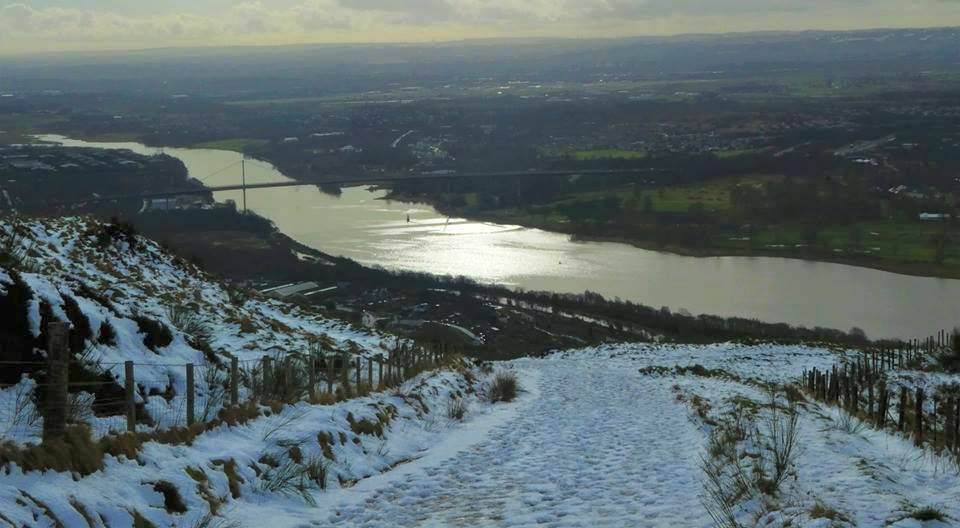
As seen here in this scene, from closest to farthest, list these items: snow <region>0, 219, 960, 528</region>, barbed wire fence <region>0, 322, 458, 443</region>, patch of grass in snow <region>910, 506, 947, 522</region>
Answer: patch of grass in snow <region>910, 506, 947, 522</region>
snow <region>0, 219, 960, 528</region>
barbed wire fence <region>0, 322, 458, 443</region>

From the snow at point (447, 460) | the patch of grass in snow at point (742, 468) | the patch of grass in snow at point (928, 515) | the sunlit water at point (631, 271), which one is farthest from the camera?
the sunlit water at point (631, 271)

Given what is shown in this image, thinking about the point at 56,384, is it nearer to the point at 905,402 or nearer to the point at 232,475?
the point at 232,475

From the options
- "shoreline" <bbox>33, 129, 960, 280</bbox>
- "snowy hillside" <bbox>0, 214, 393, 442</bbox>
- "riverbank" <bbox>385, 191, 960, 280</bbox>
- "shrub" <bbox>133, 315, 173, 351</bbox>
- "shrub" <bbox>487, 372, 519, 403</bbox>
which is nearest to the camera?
"snowy hillside" <bbox>0, 214, 393, 442</bbox>

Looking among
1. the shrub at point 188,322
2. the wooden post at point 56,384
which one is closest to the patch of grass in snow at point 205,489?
the wooden post at point 56,384

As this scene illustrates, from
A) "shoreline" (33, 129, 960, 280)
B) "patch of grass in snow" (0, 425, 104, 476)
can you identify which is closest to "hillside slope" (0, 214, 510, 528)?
"patch of grass in snow" (0, 425, 104, 476)

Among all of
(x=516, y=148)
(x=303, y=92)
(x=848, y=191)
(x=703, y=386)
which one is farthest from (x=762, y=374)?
(x=303, y=92)

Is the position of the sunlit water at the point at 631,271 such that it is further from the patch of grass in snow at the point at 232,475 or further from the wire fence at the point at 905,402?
the patch of grass in snow at the point at 232,475

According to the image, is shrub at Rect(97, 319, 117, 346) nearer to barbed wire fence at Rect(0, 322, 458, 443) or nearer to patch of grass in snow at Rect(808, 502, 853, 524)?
barbed wire fence at Rect(0, 322, 458, 443)
